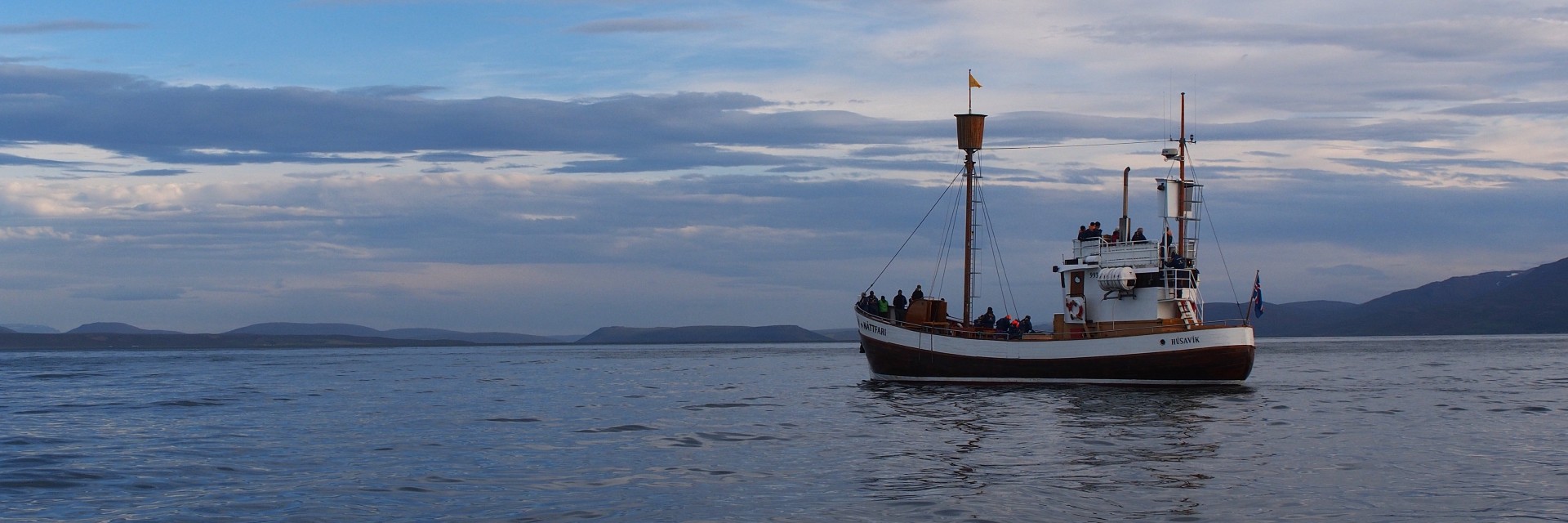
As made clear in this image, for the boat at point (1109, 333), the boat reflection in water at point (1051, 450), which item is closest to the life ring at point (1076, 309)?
the boat at point (1109, 333)

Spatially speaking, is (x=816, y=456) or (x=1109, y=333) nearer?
(x=816, y=456)

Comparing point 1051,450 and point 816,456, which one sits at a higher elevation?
point 1051,450

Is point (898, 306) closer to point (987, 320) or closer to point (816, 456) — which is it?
point (987, 320)

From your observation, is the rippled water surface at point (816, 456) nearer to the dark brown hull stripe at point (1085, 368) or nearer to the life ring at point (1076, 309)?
the dark brown hull stripe at point (1085, 368)

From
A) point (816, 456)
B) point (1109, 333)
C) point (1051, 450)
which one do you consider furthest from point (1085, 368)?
point (816, 456)

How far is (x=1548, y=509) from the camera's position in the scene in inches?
750

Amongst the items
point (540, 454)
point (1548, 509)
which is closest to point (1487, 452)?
point (1548, 509)

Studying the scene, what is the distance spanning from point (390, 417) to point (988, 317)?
87.8ft

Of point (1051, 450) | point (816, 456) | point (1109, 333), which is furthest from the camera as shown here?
point (1109, 333)

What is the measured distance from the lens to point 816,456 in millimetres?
27984

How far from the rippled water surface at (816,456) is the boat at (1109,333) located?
201 cm

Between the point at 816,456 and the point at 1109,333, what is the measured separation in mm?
27616

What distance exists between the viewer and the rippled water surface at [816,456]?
2055cm

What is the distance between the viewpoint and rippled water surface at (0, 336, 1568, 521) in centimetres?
2055
